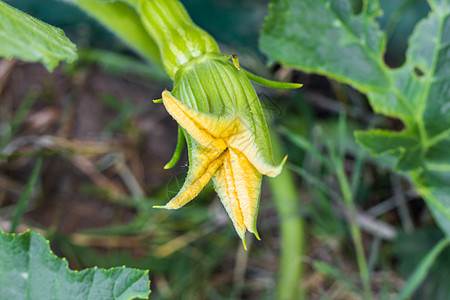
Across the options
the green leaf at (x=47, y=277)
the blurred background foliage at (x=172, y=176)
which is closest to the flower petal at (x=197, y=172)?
the green leaf at (x=47, y=277)

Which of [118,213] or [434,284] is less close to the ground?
[118,213]

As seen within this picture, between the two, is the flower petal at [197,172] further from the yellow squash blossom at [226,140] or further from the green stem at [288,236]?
the green stem at [288,236]

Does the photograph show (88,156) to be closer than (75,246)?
No

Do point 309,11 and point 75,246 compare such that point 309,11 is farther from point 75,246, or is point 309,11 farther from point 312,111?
point 75,246

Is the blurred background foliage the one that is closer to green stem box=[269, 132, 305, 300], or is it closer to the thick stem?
green stem box=[269, 132, 305, 300]

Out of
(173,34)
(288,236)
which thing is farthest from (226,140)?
(288,236)

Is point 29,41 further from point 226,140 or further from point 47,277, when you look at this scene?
point 47,277

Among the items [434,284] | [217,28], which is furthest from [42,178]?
[434,284]
